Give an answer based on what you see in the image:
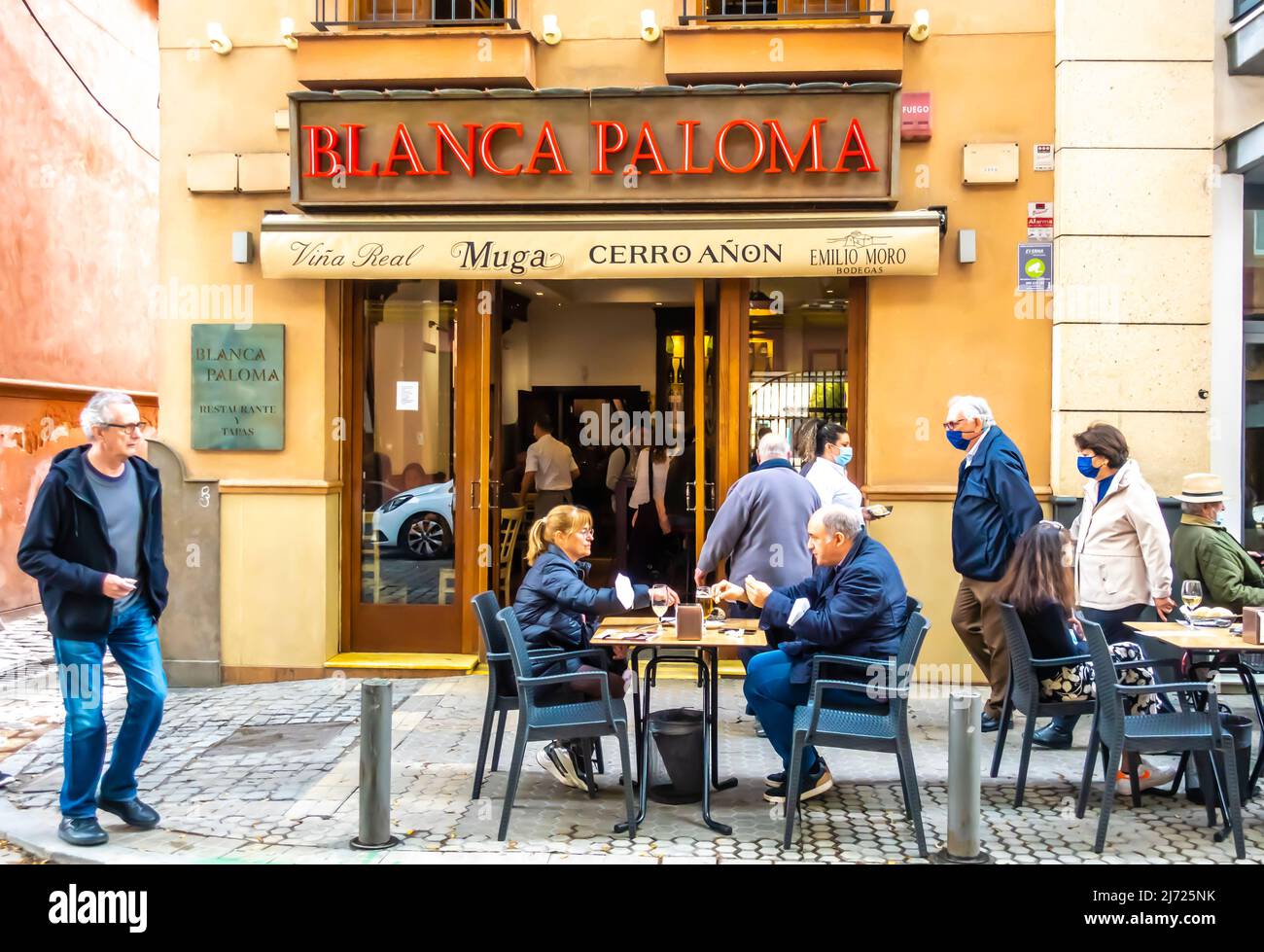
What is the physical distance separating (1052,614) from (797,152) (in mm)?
3956

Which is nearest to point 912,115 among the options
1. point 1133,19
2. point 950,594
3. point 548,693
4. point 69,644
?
point 1133,19

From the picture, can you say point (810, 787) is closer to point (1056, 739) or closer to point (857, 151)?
point (1056, 739)

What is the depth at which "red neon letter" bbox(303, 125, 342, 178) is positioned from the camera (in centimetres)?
821

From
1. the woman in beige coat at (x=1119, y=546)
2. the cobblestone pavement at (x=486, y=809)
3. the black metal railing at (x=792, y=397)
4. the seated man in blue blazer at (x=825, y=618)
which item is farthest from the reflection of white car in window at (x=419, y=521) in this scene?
the woman in beige coat at (x=1119, y=546)

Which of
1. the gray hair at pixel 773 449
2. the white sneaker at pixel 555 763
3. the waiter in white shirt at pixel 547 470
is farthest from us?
the waiter in white shirt at pixel 547 470

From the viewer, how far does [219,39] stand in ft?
27.7

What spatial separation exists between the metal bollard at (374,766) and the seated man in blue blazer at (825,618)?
1.80 metres

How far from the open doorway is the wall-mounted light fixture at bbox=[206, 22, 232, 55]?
108 inches

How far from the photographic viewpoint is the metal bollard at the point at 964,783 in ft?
15.1

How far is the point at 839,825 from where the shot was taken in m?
5.32

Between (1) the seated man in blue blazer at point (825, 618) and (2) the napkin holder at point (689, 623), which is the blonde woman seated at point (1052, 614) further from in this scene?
(2) the napkin holder at point (689, 623)

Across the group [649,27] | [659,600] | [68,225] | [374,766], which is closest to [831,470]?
[659,600]
